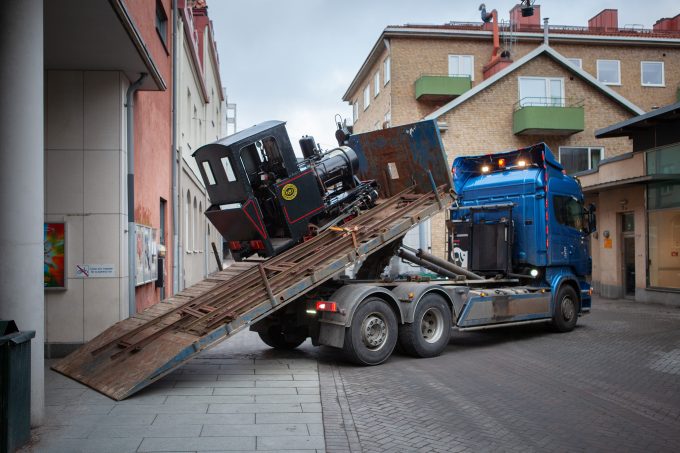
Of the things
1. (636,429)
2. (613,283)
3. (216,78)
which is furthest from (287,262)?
(216,78)

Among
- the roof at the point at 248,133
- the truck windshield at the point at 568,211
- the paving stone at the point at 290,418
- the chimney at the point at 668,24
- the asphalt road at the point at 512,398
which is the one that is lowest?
the asphalt road at the point at 512,398

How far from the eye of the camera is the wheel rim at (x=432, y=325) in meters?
9.64

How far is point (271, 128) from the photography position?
30.2ft

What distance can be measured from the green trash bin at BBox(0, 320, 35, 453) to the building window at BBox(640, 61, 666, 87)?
114 feet

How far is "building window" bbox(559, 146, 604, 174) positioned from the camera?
88.1ft

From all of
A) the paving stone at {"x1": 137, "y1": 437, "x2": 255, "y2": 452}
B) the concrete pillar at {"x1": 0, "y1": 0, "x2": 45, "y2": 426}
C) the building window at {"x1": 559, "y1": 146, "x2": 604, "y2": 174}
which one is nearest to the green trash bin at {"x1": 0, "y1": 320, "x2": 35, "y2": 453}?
the concrete pillar at {"x1": 0, "y1": 0, "x2": 45, "y2": 426}

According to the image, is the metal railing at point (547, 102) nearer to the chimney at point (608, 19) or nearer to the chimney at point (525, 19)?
the chimney at point (525, 19)

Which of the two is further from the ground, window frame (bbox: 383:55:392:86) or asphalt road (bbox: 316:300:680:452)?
window frame (bbox: 383:55:392:86)

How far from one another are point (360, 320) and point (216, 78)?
90.3ft

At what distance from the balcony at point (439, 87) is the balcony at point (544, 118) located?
11.5 ft

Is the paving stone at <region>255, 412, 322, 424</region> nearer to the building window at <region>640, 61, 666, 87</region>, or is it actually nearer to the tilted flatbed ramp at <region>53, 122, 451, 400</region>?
the tilted flatbed ramp at <region>53, 122, 451, 400</region>

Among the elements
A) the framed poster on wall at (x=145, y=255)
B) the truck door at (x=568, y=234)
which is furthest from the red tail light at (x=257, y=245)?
the truck door at (x=568, y=234)

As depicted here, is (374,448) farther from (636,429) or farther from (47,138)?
(47,138)

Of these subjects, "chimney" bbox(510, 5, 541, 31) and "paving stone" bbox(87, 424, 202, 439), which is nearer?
"paving stone" bbox(87, 424, 202, 439)
